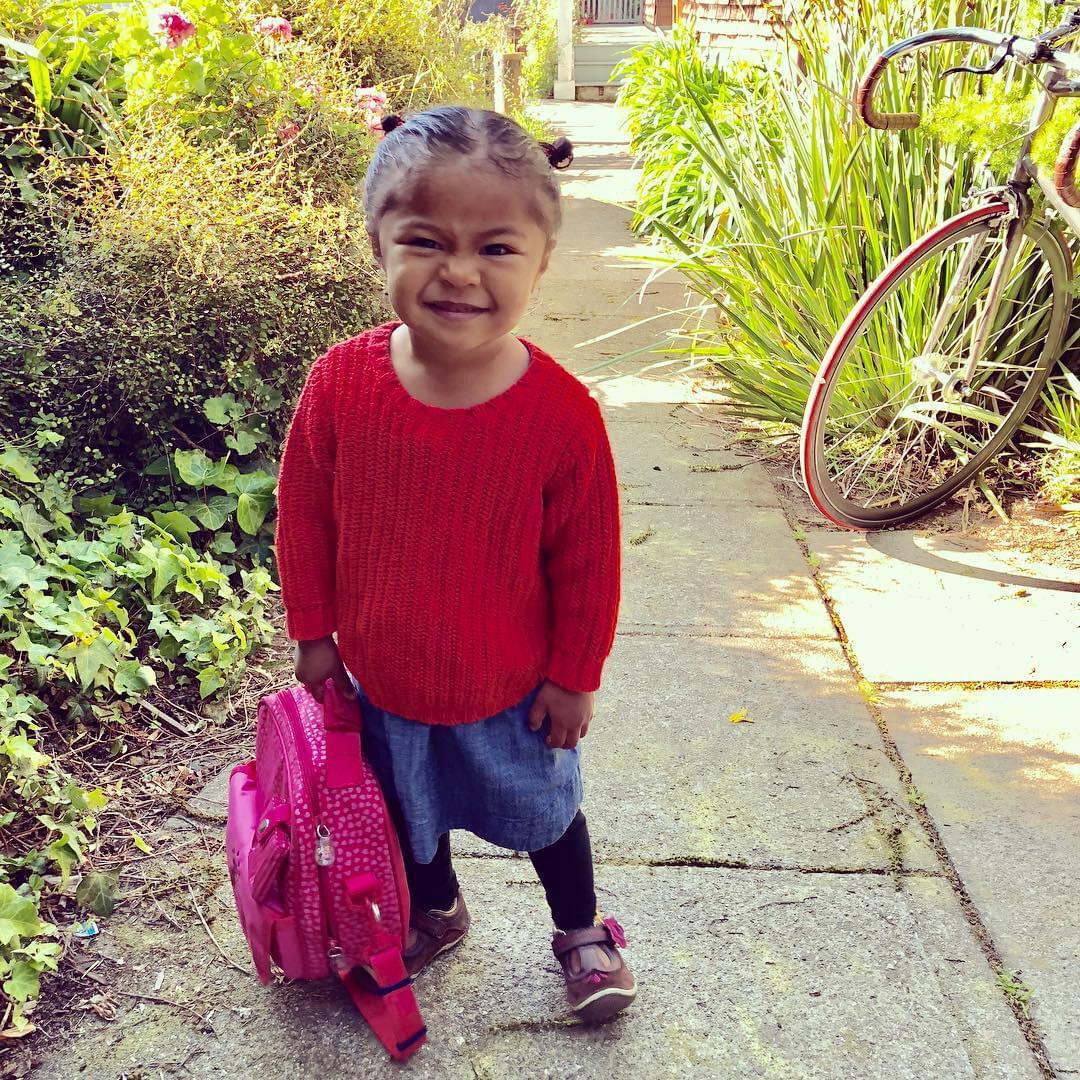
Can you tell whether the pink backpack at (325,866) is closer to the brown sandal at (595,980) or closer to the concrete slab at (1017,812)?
the brown sandal at (595,980)

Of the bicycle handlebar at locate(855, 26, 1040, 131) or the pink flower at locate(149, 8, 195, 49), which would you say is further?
the pink flower at locate(149, 8, 195, 49)

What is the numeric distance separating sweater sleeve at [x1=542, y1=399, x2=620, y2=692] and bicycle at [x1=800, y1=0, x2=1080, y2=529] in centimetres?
189

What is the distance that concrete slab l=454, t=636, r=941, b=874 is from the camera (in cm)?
213

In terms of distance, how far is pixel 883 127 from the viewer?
3.08 meters

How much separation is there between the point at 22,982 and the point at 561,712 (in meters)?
0.94

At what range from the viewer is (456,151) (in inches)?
50.5

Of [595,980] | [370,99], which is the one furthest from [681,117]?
[595,980]

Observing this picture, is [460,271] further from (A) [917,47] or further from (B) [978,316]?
(B) [978,316]

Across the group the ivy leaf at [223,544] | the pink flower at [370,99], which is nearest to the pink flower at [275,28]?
the pink flower at [370,99]

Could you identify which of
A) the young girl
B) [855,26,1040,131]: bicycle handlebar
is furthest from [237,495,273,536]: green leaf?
[855,26,1040,131]: bicycle handlebar

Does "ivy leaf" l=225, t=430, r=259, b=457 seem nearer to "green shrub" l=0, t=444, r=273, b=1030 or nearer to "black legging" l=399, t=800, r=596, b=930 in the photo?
"green shrub" l=0, t=444, r=273, b=1030

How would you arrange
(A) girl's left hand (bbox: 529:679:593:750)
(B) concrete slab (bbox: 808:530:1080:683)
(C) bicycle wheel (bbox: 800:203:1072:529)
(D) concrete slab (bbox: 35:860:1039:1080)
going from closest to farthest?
(A) girl's left hand (bbox: 529:679:593:750) < (D) concrete slab (bbox: 35:860:1039:1080) < (B) concrete slab (bbox: 808:530:1080:683) < (C) bicycle wheel (bbox: 800:203:1072:529)

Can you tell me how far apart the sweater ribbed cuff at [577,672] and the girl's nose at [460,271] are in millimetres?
530

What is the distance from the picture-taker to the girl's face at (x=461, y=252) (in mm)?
1286
